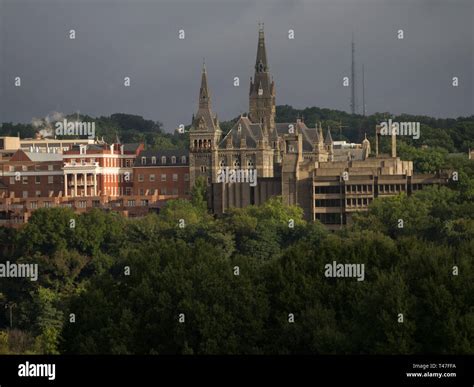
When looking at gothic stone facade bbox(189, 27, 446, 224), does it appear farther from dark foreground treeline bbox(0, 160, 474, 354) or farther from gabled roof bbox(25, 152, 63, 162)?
dark foreground treeline bbox(0, 160, 474, 354)

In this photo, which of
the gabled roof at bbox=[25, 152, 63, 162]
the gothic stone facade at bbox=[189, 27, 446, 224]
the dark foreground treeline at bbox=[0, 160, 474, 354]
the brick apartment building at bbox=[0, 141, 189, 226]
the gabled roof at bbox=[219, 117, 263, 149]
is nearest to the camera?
the dark foreground treeline at bbox=[0, 160, 474, 354]

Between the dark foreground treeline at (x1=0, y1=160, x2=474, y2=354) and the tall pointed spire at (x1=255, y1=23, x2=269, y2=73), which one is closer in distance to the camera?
the dark foreground treeline at (x1=0, y1=160, x2=474, y2=354)

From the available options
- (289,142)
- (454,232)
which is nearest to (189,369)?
(454,232)

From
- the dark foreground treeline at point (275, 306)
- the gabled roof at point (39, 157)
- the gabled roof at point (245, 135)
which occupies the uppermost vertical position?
the gabled roof at point (245, 135)

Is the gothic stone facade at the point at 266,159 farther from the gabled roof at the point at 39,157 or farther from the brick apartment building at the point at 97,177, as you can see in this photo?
the gabled roof at the point at 39,157

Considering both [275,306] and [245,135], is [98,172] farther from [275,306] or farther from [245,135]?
[275,306]

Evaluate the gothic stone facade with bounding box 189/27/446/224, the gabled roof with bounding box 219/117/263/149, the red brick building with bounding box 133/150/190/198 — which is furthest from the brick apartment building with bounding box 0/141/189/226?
the gabled roof with bounding box 219/117/263/149

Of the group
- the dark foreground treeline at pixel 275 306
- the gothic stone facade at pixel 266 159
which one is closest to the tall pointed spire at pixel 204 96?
the gothic stone facade at pixel 266 159

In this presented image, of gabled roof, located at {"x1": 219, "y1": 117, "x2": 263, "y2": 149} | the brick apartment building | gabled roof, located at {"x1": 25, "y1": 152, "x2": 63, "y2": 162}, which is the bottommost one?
the brick apartment building

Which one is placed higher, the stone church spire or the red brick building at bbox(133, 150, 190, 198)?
the stone church spire
